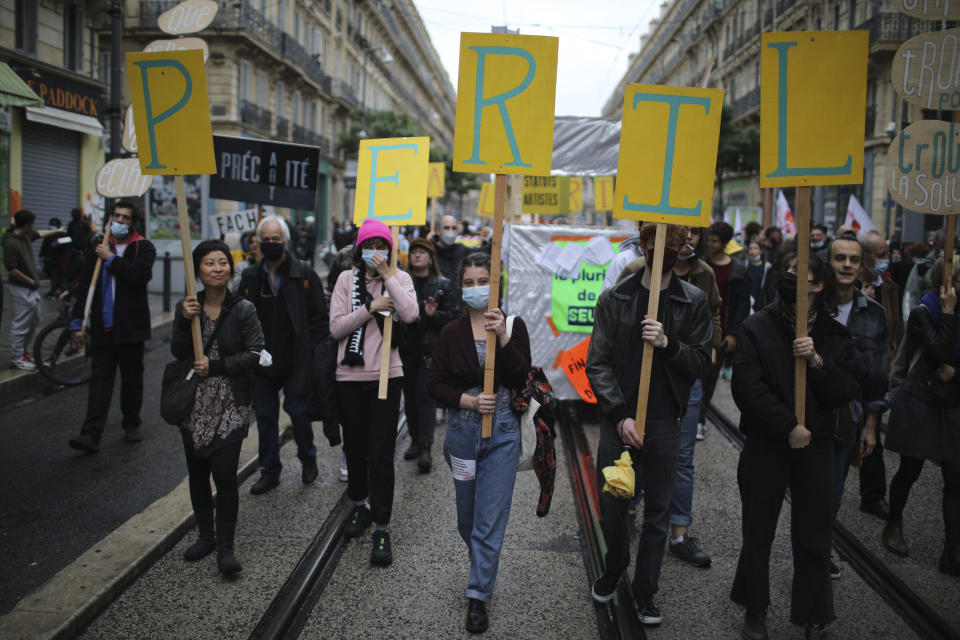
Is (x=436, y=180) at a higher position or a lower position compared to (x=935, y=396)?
higher

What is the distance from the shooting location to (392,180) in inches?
198

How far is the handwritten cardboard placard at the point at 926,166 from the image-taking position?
4.48 m

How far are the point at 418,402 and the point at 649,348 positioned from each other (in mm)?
3073

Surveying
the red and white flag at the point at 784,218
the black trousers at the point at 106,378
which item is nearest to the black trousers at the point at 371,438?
the black trousers at the point at 106,378

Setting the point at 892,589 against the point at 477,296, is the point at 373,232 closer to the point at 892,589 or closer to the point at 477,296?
the point at 477,296

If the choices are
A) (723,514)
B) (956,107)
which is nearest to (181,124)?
(723,514)

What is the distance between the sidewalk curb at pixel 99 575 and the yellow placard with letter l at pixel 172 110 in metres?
2.09

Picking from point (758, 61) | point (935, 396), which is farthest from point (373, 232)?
point (758, 61)

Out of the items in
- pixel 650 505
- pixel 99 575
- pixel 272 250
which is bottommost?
pixel 99 575

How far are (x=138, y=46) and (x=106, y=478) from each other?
26902mm

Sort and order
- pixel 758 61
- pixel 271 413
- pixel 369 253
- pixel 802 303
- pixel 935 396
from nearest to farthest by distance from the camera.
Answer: pixel 802 303
pixel 935 396
pixel 369 253
pixel 271 413
pixel 758 61

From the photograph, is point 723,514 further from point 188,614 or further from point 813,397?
point 188,614

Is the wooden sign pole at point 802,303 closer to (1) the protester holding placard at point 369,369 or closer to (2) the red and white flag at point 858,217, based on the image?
(1) the protester holding placard at point 369,369

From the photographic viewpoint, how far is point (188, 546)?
4.41m
